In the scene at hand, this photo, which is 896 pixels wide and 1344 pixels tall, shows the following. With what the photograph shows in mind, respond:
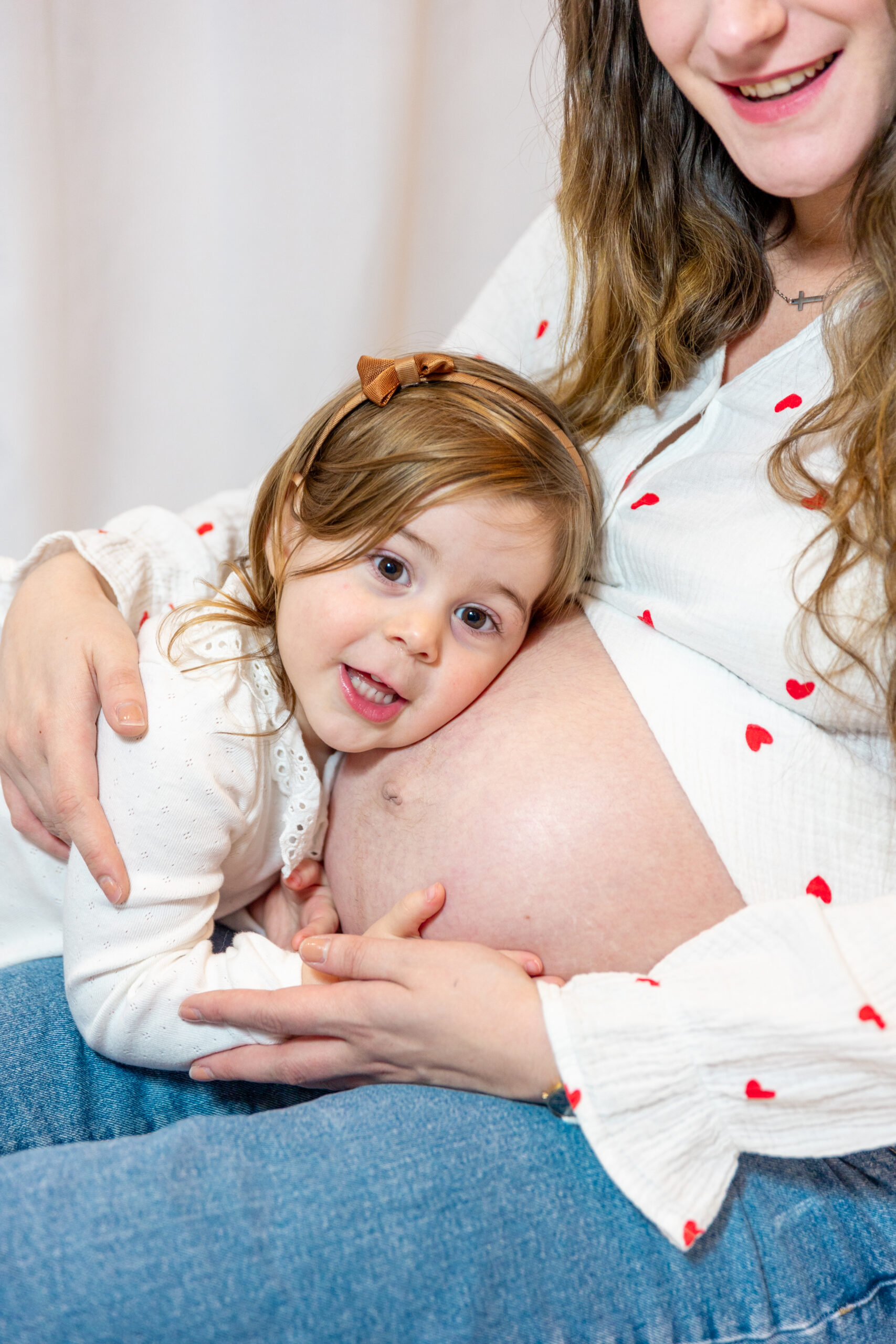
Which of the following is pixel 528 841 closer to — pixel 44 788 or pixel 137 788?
pixel 137 788

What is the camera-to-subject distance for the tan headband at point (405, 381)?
3.72 ft

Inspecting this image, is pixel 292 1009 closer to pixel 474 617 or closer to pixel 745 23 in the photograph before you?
pixel 474 617

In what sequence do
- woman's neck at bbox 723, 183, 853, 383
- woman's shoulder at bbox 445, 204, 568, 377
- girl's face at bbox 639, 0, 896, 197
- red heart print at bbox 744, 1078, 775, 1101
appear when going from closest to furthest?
red heart print at bbox 744, 1078, 775, 1101 < girl's face at bbox 639, 0, 896, 197 < woman's neck at bbox 723, 183, 853, 383 < woman's shoulder at bbox 445, 204, 568, 377

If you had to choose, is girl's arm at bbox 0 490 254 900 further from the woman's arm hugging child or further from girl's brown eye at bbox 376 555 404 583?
girl's brown eye at bbox 376 555 404 583

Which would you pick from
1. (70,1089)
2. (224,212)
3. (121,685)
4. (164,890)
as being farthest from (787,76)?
(224,212)

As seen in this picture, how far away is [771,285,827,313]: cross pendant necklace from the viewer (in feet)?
3.90

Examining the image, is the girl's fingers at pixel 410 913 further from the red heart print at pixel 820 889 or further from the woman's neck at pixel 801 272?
the woman's neck at pixel 801 272

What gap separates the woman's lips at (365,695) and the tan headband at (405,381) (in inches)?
9.4

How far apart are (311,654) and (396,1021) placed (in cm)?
36

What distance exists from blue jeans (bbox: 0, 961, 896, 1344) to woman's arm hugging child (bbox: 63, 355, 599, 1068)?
0.21m

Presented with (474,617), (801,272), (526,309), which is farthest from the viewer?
(526,309)

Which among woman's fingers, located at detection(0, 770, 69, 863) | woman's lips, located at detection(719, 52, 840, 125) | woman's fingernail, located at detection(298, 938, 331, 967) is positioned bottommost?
woman's fingers, located at detection(0, 770, 69, 863)

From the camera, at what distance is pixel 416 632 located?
3.41 ft

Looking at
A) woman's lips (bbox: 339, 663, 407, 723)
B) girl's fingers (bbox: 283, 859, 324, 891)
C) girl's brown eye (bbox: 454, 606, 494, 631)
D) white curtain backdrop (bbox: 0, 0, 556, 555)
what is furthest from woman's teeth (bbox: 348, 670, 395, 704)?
white curtain backdrop (bbox: 0, 0, 556, 555)
